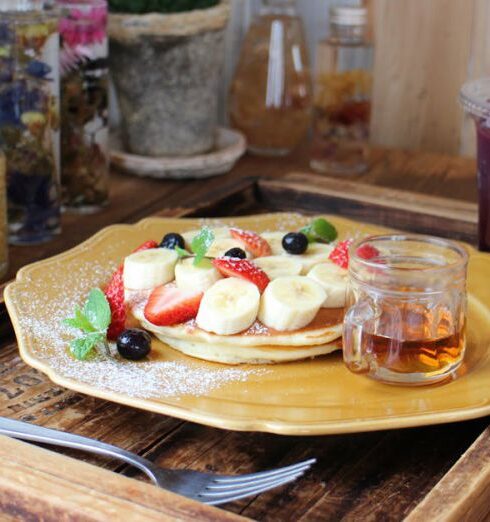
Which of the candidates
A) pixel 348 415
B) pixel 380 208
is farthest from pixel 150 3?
pixel 348 415

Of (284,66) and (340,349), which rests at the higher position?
(284,66)

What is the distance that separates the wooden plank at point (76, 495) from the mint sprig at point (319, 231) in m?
0.56

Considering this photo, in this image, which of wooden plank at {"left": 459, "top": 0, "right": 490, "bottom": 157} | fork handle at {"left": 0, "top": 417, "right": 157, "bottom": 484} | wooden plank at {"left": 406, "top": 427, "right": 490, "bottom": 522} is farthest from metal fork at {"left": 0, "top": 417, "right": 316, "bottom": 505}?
wooden plank at {"left": 459, "top": 0, "right": 490, "bottom": 157}

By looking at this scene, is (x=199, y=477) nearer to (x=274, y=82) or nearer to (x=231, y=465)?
(x=231, y=465)

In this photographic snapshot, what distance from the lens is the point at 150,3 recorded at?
181cm

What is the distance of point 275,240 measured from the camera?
1357 mm

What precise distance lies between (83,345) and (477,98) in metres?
0.65

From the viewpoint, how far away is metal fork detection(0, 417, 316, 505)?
89 cm

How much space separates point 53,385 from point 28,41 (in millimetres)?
561

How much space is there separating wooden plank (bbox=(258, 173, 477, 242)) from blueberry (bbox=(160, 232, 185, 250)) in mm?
425

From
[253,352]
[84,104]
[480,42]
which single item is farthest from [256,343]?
[480,42]

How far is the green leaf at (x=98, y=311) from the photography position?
112 centimetres

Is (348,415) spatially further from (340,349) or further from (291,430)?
(340,349)

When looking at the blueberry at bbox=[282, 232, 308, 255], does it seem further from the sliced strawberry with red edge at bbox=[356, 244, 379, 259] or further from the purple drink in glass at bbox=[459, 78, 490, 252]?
the purple drink in glass at bbox=[459, 78, 490, 252]
